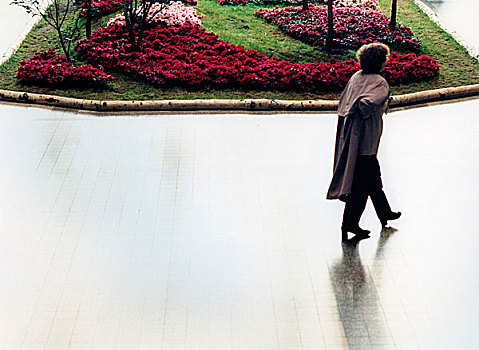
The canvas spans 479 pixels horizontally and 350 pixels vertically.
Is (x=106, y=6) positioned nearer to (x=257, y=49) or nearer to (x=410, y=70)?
(x=257, y=49)

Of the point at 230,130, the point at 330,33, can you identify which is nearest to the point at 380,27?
the point at 330,33

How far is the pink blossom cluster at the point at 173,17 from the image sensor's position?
9.79 meters

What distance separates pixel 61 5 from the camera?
11.3 meters

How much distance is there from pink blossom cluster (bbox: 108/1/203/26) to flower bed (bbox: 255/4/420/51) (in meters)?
1.39

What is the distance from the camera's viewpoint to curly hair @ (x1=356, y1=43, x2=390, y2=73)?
436 centimetres

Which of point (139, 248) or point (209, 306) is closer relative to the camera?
point (209, 306)

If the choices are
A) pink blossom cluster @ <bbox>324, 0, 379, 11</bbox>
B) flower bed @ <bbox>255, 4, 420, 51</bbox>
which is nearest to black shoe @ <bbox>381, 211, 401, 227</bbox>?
flower bed @ <bbox>255, 4, 420, 51</bbox>

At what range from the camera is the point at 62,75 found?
26.0 feet

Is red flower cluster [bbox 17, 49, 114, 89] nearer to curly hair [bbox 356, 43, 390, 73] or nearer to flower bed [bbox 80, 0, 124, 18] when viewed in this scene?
flower bed [bbox 80, 0, 124, 18]

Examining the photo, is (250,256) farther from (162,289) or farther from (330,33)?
(330,33)

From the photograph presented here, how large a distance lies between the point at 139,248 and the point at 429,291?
2.31 metres

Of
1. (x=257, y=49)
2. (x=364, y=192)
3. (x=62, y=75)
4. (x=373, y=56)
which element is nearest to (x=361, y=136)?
(x=364, y=192)

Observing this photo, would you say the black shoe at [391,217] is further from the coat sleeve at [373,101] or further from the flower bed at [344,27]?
the flower bed at [344,27]

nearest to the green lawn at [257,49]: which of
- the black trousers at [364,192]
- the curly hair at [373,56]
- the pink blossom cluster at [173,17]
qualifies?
the pink blossom cluster at [173,17]
